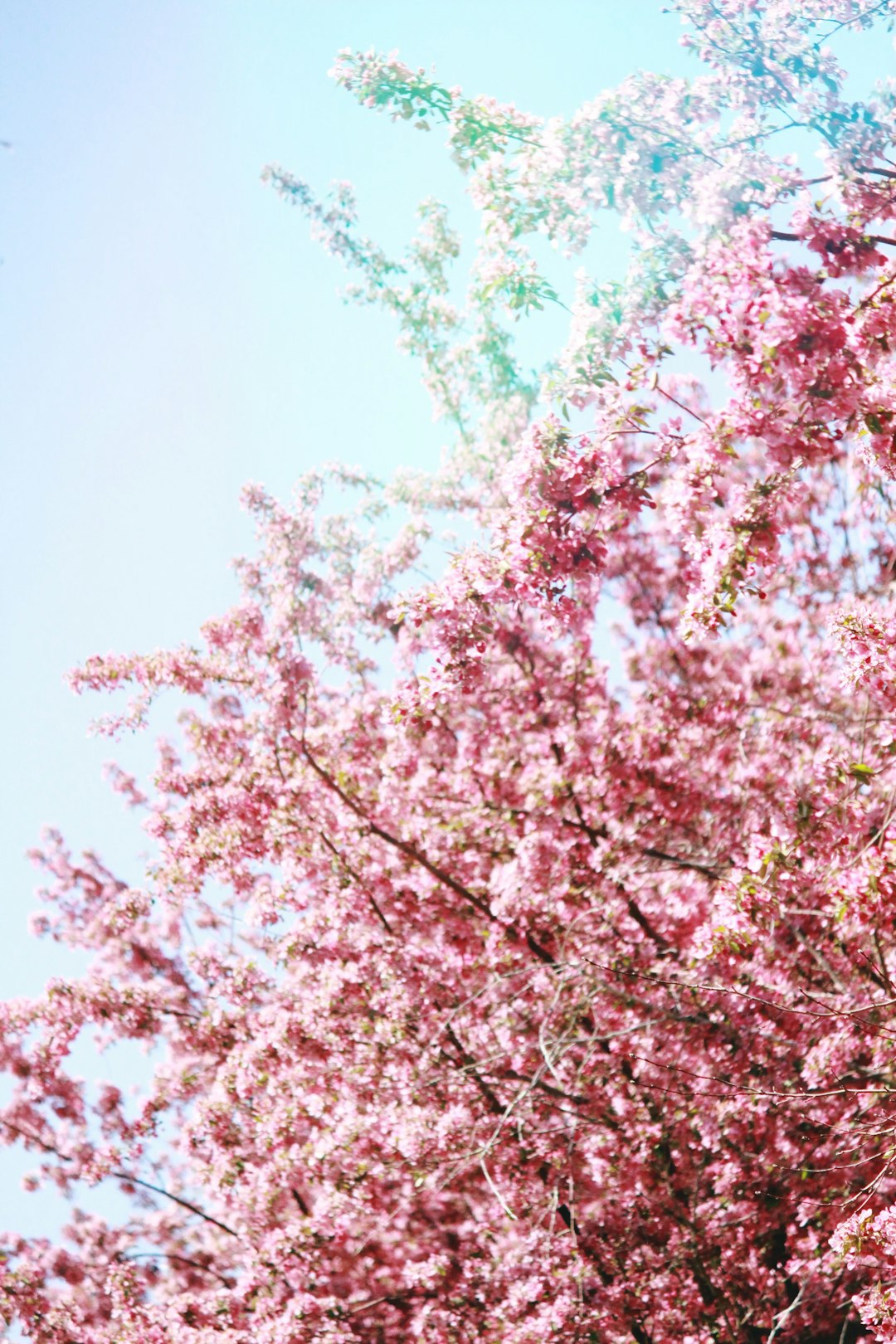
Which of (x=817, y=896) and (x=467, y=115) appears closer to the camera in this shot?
(x=817, y=896)

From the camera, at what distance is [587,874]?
688 centimetres

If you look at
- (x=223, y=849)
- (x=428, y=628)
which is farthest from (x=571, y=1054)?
(x=428, y=628)

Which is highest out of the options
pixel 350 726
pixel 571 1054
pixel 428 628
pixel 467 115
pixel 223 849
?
pixel 467 115

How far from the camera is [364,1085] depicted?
20.5 ft

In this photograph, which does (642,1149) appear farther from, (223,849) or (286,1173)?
(223,849)

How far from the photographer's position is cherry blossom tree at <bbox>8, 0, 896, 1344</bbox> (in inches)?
163

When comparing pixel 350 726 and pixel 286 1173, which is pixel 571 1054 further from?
pixel 350 726

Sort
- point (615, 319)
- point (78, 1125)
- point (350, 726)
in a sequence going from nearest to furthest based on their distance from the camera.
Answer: point (615, 319)
point (350, 726)
point (78, 1125)

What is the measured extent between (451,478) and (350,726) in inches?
172

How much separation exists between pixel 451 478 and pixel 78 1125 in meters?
7.90

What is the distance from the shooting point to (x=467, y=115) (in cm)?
611

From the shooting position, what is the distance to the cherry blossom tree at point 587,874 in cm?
415

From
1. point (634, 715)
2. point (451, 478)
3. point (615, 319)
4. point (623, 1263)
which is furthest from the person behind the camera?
point (451, 478)

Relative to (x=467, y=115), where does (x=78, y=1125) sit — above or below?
below
